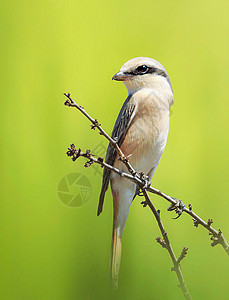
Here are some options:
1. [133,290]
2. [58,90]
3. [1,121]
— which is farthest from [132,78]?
[133,290]

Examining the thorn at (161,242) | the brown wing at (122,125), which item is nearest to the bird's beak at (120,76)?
the brown wing at (122,125)

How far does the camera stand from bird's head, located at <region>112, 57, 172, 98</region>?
2.16 feet

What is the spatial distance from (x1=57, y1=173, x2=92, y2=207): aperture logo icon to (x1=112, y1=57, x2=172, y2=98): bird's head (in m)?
0.19

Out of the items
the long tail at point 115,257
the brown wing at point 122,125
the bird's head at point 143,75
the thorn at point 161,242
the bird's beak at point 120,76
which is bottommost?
the long tail at point 115,257

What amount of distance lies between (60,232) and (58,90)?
24cm

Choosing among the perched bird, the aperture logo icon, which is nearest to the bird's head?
the perched bird

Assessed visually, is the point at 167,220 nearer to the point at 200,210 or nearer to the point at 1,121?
the point at 200,210

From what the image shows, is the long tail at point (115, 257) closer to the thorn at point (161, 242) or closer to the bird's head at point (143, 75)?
the thorn at point (161, 242)

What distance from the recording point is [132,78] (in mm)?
689

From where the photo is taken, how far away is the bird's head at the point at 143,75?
25.9 inches

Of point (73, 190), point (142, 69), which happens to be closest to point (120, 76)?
point (142, 69)

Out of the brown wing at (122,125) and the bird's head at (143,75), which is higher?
the bird's head at (143,75)

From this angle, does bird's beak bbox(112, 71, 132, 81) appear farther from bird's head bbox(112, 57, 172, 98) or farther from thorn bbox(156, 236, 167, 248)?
thorn bbox(156, 236, 167, 248)

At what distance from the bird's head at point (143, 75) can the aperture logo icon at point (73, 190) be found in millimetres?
188
